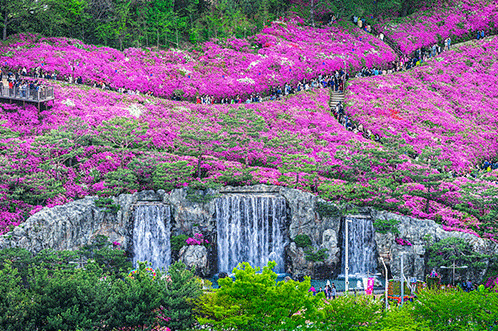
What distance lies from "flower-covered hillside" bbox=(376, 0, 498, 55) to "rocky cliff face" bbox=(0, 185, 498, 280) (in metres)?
48.6

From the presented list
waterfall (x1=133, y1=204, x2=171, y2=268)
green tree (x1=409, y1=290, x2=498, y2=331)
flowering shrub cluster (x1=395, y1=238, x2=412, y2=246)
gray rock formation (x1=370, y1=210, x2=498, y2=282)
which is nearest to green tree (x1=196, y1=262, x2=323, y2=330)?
green tree (x1=409, y1=290, x2=498, y2=331)

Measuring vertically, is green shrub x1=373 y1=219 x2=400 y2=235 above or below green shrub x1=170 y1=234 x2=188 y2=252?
above

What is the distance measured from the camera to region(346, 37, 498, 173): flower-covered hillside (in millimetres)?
81500

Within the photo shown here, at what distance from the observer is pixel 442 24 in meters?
111

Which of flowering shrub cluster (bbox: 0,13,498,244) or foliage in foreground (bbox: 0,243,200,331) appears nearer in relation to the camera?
foliage in foreground (bbox: 0,243,200,331)

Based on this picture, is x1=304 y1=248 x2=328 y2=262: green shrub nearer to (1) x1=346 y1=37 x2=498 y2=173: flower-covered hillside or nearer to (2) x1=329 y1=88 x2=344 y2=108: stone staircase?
(1) x1=346 y1=37 x2=498 y2=173: flower-covered hillside

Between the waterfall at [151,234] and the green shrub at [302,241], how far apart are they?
12465mm

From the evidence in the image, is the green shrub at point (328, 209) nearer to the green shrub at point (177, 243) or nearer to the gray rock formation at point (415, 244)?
the gray rock formation at point (415, 244)

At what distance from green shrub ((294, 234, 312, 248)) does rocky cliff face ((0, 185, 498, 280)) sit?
26.4 inches

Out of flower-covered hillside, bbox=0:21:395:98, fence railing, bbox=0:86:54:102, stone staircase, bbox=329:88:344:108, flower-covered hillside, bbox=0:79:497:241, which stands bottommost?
flower-covered hillside, bbox=0:79:497:241

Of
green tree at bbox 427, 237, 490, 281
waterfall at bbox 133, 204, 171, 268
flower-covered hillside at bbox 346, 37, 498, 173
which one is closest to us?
green tree at bbox 427, 237, 490, 281

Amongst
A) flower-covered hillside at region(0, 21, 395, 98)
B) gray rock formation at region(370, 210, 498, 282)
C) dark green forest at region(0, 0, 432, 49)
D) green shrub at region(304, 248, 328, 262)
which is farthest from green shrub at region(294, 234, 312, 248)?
dark green forest at region(0, 0, 432, 49)

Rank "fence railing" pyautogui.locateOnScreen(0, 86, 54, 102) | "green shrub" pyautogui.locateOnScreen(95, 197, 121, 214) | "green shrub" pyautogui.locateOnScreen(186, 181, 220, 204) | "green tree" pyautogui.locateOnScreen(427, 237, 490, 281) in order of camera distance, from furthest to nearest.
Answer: "fence railing" pyautogui.locateOnScreen(0, 86, 54, 102) < "green shrub" pyautogui.locateOnScreen(186, 181, 220, 204) < "green shrub" pyautogui.locateOnScreen(95, 197, 121, 214) < "green tree" pyautogui.locateOnScreen(427, 237, 490, 281)

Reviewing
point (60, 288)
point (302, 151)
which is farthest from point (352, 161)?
point (60, 288)
